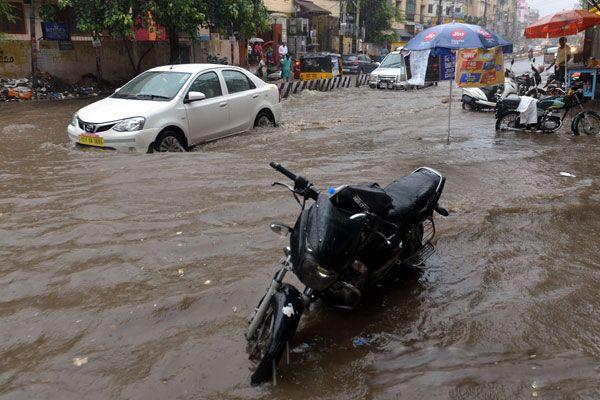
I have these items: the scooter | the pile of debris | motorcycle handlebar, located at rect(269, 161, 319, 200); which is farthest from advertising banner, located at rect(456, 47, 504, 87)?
the pile of debris

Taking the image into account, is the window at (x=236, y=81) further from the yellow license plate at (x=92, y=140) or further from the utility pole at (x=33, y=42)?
the utility pole at (x=33, y=42)

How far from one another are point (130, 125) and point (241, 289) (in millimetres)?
4405

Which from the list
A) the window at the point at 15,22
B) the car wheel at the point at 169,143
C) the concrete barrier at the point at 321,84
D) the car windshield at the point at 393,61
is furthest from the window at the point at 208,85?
the car windshield at the point at 393,61

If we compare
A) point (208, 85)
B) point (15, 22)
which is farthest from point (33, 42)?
point (208, 85)

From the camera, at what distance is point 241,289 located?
3945 millimetres

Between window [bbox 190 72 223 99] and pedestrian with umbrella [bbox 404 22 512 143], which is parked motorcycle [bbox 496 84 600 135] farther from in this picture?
window [bbox 190 72 223 99]

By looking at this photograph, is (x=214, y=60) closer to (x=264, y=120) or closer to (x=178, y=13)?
(x=178, y=13)

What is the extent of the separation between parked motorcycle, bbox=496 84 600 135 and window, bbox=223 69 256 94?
5536 mm

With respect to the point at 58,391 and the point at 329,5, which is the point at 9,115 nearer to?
the point at 58,391

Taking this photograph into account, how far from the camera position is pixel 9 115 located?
533 inches

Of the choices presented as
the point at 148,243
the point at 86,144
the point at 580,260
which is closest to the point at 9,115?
the point at 86,144

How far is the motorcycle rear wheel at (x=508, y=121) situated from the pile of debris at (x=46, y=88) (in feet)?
45.6

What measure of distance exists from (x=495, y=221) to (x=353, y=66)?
2797 centimetres

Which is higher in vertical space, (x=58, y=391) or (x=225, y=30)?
(x=225, y=30)
